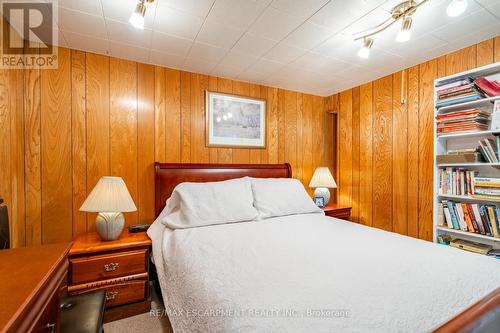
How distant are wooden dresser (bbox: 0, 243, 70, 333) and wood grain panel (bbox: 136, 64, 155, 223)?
1.40m

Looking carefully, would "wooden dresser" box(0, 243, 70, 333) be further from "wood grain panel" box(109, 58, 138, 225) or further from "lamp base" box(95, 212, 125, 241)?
"wood grain panel" box(109, 58, 138, 225)

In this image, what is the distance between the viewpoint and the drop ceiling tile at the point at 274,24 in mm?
1699

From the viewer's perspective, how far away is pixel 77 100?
2.17 metres

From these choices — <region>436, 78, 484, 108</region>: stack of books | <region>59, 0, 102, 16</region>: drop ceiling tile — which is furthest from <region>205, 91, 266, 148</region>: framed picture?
<region>436, 78, 484, 108</region>: stack of books

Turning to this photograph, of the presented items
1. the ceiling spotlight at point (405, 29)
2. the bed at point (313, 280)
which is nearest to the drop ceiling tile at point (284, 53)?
the ceiling spotlight at point (405, 29)

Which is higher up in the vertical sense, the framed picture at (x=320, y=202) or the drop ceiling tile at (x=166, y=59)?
the drop ceiling tile at (x=166, y=59)

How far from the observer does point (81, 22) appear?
176 cm

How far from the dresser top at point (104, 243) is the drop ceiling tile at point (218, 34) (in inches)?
68.6

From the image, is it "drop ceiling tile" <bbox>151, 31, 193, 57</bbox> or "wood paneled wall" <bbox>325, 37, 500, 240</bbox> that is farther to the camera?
"wood paneled wall" <bbox>325, 37, 500, 240</bbox>

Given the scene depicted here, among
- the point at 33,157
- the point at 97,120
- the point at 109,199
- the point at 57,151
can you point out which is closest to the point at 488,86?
the point at 109,199

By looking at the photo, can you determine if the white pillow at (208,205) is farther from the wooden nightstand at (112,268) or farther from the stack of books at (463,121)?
the stack of books at (463,121)

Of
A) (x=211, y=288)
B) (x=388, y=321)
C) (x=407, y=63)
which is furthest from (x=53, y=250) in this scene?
(x=407, y=63)

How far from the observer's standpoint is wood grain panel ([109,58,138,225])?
2307mm

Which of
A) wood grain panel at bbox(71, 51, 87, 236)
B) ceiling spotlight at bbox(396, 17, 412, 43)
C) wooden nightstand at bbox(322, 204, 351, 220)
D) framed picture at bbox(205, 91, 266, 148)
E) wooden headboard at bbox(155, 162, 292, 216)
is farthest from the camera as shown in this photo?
wooden nightstand at bbox(322, 204, 351, 220)
